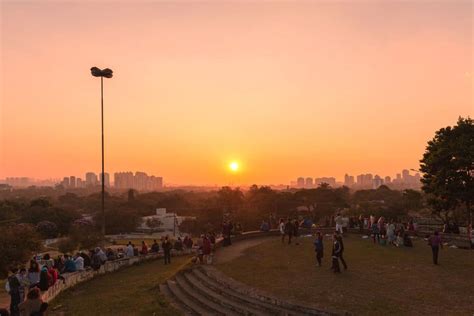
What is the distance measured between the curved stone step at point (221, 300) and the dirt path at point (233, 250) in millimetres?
3435

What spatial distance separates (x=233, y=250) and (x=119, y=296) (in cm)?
805

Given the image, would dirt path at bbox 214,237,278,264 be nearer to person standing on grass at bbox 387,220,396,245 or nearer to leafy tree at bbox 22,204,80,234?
person standing on grass at bbox 387,220,396,245

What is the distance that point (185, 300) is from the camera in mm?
14703

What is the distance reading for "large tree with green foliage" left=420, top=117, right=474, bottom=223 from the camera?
1101 inches

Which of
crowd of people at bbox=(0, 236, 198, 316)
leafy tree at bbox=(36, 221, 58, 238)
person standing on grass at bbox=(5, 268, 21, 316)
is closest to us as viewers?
crowd of people at bbox=(0, 236, 198, 316)

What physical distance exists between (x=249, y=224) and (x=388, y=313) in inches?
1618

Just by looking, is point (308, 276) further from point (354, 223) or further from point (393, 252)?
point (354, 223)

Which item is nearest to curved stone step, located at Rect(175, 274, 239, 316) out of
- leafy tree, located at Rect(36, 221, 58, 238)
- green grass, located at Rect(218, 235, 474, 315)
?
green grass, located at Rect(218, 235, 474, 315)

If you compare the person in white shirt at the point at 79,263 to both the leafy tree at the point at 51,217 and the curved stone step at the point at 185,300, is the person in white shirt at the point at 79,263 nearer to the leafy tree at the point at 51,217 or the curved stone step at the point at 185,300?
the curved stone step at the point at 185,300

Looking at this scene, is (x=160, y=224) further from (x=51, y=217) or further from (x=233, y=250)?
(x=233, y=250)

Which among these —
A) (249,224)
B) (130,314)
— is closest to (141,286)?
(130,314)

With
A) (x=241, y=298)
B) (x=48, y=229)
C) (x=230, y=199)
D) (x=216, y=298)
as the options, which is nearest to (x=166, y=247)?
(x=216, y=298)

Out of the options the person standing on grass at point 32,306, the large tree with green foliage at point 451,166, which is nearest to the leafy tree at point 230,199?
the large tree with green foliage at point 451,166

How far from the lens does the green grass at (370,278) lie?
1205 centimetres
